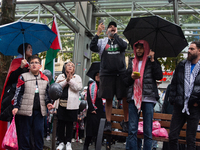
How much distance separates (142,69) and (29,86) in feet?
7.09

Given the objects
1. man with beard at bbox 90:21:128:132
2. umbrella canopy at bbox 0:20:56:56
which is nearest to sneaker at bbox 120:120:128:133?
man with beard at bbox 90:21:128:132

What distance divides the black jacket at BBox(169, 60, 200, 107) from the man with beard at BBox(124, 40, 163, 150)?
34 centimetres

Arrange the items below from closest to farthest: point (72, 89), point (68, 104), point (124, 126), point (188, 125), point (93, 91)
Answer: point (188, 125) → point (124, 126) → point (68, 104) → point (72, 89) → point (93, 91)

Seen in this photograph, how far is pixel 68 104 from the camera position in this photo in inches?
238

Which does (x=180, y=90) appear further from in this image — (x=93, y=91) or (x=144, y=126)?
(x=93, y=91)

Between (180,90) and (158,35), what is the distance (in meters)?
1.12

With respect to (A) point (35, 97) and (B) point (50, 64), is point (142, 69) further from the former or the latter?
(B) point (50, 64)

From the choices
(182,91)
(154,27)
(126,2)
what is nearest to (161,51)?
(154,27)

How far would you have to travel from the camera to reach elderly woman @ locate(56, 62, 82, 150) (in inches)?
238

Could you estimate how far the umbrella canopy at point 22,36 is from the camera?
5383mm

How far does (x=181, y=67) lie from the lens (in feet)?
15.6

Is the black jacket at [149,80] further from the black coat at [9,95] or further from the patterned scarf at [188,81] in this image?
the black coat at [9,95]

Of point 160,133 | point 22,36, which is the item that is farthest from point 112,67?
point 22,36

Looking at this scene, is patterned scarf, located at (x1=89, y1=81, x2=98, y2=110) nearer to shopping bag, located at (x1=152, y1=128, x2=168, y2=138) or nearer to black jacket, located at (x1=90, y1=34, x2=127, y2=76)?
black jacket, located at (x1=90, y1=34, x2=127, y2=76)
